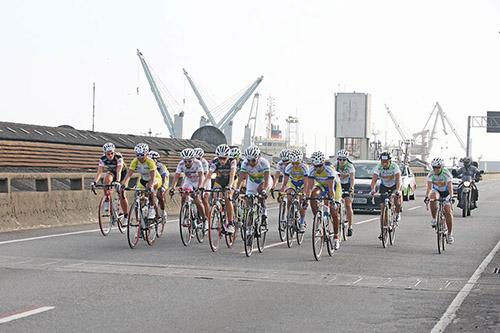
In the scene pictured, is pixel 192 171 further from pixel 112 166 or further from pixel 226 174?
pixel 112 166

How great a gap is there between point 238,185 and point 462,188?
43.6 ft

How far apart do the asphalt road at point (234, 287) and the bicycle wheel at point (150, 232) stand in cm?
22

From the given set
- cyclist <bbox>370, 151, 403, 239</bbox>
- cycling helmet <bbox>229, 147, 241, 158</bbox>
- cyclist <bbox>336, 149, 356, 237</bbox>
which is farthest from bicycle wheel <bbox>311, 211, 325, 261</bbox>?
cyclist <bbox>336, 149, 356, 237</bbox>

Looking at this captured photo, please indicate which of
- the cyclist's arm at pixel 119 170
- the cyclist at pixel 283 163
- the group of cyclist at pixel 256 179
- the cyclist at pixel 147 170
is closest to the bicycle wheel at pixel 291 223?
the group of cyclist at pixel 256 179

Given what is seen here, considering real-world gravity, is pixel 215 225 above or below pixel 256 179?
below

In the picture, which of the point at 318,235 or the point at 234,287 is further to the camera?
the point at 318,235

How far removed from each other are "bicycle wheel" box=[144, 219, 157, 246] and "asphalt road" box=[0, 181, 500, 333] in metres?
0.22

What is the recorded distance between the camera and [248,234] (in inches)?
583

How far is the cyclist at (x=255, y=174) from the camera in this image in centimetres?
1561

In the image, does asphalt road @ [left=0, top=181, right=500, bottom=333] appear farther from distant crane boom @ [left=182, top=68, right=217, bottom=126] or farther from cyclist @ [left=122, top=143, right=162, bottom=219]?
distant crane boom @ [left=182, top=68, right=217, bottom=126]

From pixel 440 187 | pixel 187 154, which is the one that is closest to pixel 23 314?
pixel 187 154

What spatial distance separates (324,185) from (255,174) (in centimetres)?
117

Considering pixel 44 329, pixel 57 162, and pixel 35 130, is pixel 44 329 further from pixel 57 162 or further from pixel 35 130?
pixel 35 130

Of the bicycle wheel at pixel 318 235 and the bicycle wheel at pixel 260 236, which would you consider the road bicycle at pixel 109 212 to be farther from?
the bicycle wheel at pixel 318 235
